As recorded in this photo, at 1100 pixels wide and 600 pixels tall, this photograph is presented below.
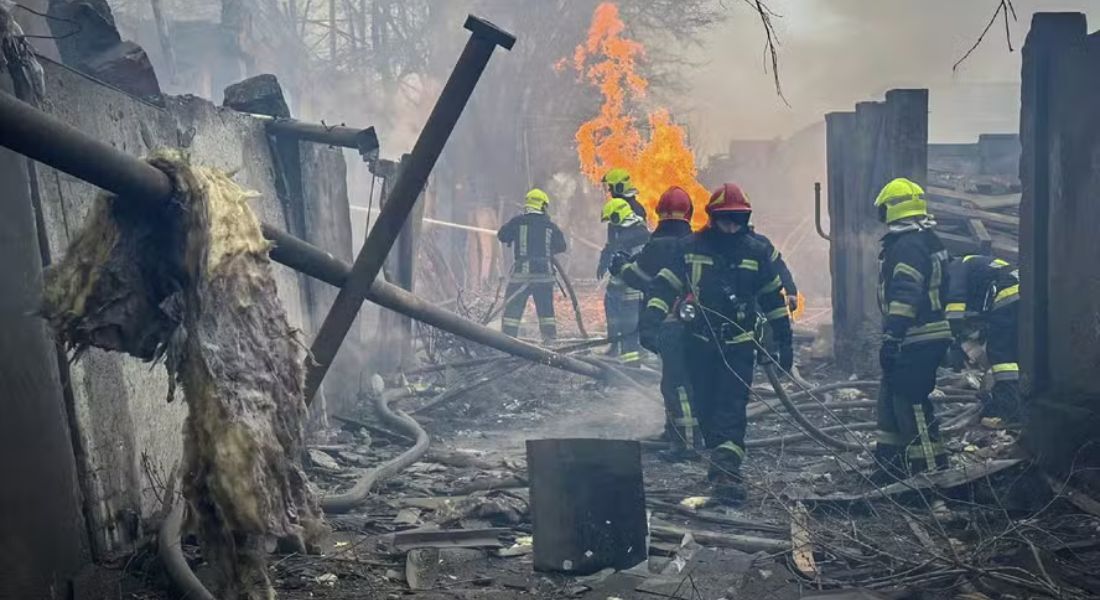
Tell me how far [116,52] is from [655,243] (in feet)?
14.7

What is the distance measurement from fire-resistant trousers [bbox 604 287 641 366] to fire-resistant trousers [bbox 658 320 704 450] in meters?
3.04

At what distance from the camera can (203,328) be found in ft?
8.33

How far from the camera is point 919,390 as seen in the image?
22.1 ft

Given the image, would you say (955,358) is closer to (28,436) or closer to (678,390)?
(678,390)

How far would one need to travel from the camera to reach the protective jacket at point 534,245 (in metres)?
12.9

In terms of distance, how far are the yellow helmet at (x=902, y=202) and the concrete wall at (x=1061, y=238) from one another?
26.6 inches

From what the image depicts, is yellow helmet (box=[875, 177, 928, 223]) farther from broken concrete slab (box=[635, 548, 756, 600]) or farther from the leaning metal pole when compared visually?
the leaning metal pole

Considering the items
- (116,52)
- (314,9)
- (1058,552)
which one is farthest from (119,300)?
(314,9)

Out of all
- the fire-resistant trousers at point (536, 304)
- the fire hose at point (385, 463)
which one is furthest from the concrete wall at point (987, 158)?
the fire hose at point (385, 463)

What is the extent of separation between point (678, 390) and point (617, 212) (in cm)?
437

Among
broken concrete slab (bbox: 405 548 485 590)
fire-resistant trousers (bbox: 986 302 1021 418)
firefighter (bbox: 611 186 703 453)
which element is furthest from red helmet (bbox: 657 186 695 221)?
broken concrete slab (bbox: 405 548 485 590)

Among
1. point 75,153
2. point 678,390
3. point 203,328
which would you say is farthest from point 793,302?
point 75,153

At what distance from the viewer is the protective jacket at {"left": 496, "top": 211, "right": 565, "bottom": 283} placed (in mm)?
12867

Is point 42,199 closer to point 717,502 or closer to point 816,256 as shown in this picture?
point 717,502
